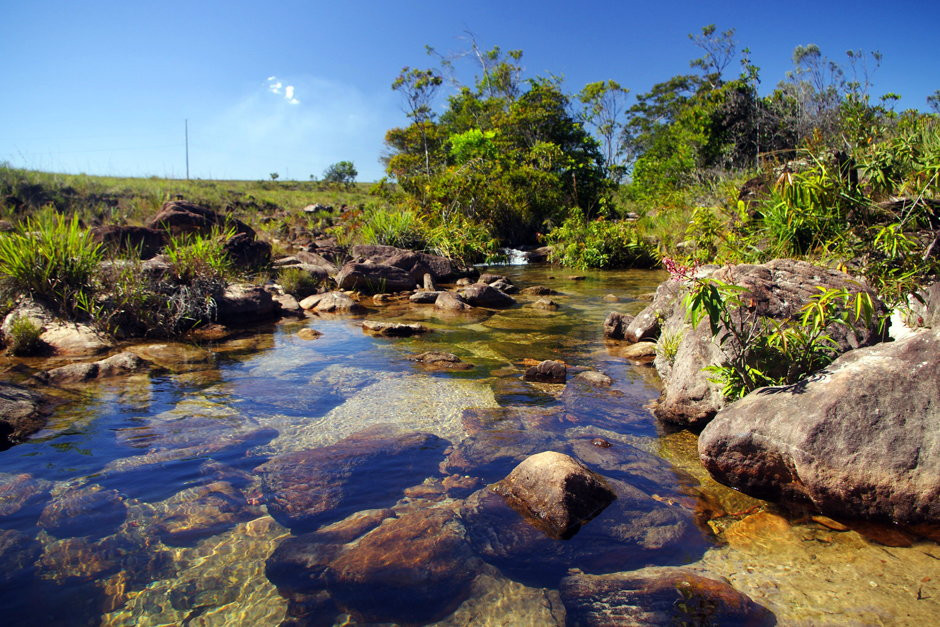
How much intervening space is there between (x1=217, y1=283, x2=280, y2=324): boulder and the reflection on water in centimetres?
377

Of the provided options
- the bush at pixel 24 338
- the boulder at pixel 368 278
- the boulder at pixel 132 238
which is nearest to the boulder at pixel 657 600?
the bush at pixel 24 338

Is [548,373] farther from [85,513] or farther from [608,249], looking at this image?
[608,249]

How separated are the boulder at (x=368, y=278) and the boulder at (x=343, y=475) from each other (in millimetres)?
9180

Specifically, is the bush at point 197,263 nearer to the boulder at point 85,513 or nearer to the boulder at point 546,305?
the boulder at point 546,305

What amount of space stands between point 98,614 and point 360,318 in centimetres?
807

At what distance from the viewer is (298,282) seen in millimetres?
12500

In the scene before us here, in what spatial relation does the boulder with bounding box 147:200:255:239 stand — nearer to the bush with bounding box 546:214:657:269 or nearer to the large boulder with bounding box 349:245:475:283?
the large boulder with bounding box 349:245:475:283

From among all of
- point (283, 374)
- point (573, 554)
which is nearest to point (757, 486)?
point (573, 554)

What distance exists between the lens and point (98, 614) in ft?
7.91

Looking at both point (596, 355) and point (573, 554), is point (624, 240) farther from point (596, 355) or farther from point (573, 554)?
point (573, 554)

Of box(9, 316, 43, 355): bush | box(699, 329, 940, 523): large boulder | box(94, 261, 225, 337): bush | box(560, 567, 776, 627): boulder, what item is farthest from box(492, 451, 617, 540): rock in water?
box(94, 261, 225, 337): bush

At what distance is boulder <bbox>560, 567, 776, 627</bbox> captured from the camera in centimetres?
240

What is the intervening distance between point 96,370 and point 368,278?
774 cm

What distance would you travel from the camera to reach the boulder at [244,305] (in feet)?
30.7
